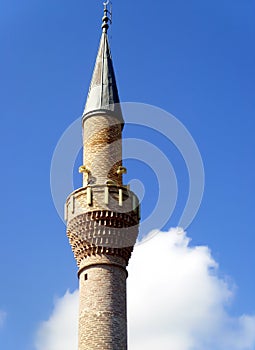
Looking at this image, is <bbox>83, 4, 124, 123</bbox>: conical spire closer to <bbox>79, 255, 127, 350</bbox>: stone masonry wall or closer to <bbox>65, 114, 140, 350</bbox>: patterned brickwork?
<bbox>65, 114, 140, 350</bbox>: patterned brickwork

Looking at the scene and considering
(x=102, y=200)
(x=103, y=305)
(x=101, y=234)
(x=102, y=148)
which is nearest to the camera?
(x=103, y=305)

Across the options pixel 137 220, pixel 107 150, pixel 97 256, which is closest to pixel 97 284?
pixel 97 256

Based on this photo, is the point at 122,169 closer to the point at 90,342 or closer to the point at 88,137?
the point at 88,137

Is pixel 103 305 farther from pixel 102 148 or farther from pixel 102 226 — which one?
pixel 102 148

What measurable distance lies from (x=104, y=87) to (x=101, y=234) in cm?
474

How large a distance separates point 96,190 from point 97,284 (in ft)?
8.53

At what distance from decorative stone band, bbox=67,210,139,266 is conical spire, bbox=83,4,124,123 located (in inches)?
128

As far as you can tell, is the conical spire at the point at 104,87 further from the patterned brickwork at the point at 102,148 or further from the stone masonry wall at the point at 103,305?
the stone masonry wall at the point at 103,305

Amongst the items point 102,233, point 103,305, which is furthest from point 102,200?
point 103,305

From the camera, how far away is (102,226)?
66.4ft

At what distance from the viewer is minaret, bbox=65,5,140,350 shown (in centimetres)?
1886

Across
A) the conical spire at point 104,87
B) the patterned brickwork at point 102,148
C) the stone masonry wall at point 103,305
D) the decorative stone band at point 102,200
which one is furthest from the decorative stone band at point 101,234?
the conical spire at point 104,87

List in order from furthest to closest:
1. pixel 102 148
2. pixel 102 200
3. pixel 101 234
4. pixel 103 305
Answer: pixel 102 148 → pixel 102 200 → pixel 101 234 → pixel 103 305

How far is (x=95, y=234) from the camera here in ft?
66.3
